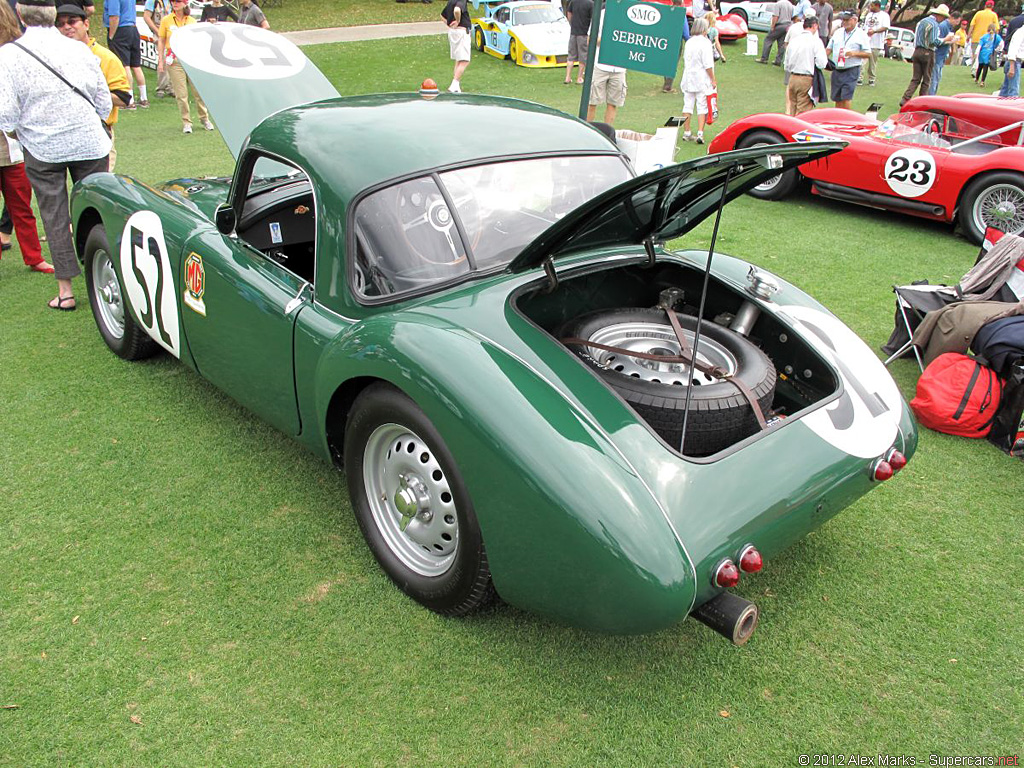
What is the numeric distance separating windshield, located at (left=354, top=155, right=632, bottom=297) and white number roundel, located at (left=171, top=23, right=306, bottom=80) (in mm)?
2362

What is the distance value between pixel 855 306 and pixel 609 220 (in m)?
3.72

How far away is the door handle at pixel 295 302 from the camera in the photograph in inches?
126

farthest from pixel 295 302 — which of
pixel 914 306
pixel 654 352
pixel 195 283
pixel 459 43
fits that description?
pixel 459 43

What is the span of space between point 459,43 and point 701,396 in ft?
41.3

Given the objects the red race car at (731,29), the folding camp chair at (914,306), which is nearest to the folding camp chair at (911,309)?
the folding camp chair at (914,306)

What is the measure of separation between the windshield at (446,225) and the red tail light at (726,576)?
1492 millimetres

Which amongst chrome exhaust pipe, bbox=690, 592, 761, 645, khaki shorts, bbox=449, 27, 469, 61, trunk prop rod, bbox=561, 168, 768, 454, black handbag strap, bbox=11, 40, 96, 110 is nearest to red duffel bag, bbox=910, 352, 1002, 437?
trunk prop rod, bbox=561, 168, 768, 454

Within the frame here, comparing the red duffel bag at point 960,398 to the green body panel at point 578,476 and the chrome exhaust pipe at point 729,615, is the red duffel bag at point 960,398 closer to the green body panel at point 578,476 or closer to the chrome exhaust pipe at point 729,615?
the green body panel at point 578,476

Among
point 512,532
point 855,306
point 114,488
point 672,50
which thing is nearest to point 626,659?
point 512,532

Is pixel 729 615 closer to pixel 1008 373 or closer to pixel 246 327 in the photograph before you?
pixel 246 327

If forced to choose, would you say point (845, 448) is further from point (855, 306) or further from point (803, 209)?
point (803, 209)

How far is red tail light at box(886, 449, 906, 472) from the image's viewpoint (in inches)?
112

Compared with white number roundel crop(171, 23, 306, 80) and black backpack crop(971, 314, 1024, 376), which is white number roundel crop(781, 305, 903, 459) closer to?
black backpack crop(971, 314, 1024, 376)

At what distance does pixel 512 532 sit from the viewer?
2.37m
